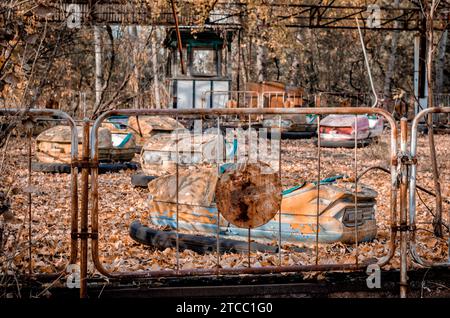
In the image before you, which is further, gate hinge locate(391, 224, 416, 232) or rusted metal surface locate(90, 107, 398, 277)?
gate hinge locate(391, 224, 416, 232)

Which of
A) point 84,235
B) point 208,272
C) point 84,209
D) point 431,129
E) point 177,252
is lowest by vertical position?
point 208,272

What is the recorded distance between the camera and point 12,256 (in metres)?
3.13

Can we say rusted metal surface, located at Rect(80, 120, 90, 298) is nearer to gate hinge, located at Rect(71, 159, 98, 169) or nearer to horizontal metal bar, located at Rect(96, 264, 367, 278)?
gate hinge, located at Rect(71, 159, 98, 169)

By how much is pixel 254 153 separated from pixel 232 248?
3.14 meters

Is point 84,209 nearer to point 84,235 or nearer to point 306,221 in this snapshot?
point 84,235

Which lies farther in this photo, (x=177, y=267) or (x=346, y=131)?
(x=346, y=131)

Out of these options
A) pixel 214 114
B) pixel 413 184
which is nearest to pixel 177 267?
pixel 214 114

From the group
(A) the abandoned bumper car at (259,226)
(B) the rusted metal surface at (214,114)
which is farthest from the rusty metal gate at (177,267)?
(A) the abandoned bumper car at (259,226)

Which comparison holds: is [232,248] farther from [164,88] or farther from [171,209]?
[164,88]

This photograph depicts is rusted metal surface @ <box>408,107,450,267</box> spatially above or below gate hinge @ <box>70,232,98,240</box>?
above

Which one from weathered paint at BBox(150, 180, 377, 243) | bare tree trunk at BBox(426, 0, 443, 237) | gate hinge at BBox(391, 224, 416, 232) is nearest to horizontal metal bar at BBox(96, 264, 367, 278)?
gate hinge at BBox(391, 224, 416, 232)

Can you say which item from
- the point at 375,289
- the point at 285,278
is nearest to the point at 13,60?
the point at 285,278

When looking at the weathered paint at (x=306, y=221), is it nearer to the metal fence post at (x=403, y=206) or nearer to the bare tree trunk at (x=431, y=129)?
the bare tree trunk at (x=431, y=129)

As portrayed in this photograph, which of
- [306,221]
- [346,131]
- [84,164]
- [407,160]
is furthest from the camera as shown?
[346,131]
